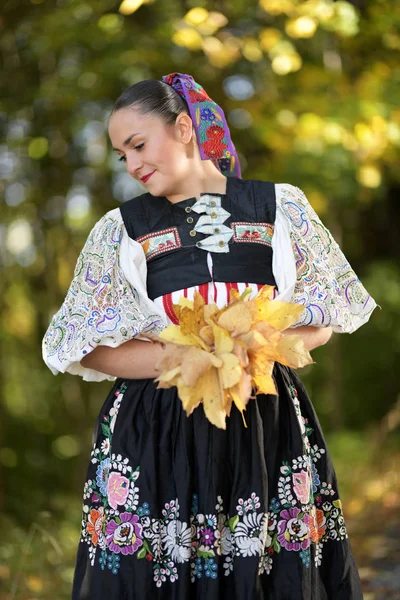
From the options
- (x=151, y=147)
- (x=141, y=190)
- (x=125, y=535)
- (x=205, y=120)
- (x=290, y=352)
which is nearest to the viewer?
(x=290, y=352)

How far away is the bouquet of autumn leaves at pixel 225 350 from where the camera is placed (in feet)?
5.82

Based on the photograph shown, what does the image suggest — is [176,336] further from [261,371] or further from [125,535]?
[125,535]

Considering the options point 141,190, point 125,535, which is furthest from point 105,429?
point 141,190

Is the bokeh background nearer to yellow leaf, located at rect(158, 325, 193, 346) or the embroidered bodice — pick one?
the embroidered bodice

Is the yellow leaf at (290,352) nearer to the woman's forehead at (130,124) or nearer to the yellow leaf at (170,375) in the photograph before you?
the yellow leaf at (170,375)

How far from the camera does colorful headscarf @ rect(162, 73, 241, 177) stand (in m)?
2.18

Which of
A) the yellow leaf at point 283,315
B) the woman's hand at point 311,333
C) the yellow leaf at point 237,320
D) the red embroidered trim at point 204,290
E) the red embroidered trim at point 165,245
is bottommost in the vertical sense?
the yellow leaf at point 237,320

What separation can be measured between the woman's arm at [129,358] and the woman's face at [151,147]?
393 millimetres

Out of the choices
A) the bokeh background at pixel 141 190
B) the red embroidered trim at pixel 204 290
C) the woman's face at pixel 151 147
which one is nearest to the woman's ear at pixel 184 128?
the woman's face at pixel 151 147

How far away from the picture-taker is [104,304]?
6.61ft

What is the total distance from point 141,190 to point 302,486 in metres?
4.69

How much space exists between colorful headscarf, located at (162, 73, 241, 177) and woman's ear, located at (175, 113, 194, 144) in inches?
1.3

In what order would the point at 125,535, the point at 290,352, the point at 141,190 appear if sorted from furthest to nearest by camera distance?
1. the point at 141,190
2. the point at 125,535
3. the point at 290,352

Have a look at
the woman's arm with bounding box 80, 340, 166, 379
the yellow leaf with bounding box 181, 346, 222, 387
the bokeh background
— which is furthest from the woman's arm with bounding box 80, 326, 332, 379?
the bokeh background
